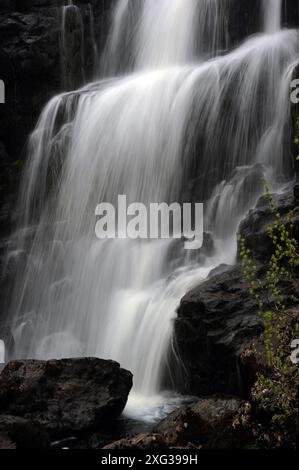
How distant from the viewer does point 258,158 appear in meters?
14.4

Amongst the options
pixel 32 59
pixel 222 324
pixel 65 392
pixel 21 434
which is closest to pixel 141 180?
pixel 222 324

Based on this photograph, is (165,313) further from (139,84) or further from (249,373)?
(139,84)

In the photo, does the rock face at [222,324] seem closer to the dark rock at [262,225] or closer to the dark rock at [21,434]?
the dark rock at [262,225]

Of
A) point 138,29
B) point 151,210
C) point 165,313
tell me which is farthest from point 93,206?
point 138,29

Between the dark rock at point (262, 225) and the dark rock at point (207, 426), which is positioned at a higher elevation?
the dark rock at point (262, 225)

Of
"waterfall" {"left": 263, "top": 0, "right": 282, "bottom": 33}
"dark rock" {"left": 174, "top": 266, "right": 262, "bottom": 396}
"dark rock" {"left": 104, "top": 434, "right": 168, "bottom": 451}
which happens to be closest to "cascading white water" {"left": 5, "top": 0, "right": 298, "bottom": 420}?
"dark rock" {"left": 174, "top": 266, "right": 262, "bottom": 396}

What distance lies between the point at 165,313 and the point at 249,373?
347 cm

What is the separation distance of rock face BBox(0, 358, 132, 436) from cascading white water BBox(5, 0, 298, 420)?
1.00 meters

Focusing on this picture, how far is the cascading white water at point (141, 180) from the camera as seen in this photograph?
494 inches

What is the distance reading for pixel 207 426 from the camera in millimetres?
7574

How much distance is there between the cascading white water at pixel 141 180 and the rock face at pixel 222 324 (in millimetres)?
761

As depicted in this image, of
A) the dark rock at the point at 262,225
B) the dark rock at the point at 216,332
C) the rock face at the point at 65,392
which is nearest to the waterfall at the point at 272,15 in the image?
the dark rock at the point at 262,225

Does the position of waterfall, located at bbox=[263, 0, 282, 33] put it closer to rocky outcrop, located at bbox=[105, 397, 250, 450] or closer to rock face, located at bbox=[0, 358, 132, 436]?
rock face, located at bbox=[0, 358, 132, 436]

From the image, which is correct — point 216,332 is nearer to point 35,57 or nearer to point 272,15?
point 272,15
